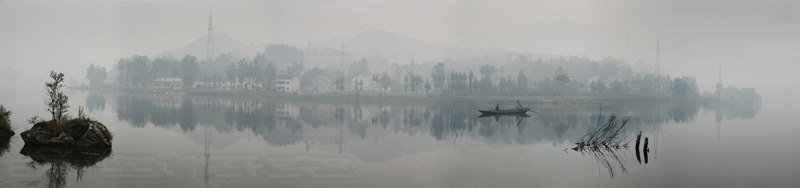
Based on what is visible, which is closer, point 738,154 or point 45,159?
point 45,159

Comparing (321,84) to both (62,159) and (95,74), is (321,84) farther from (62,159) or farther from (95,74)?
(62,159)

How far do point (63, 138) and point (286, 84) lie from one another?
5842cm

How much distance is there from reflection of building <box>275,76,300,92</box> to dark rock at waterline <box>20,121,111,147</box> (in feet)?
188

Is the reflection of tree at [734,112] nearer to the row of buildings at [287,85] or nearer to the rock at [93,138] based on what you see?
the rock at [93,138]

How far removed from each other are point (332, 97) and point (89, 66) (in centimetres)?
5465

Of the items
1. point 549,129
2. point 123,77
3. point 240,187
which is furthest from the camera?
point 123,77

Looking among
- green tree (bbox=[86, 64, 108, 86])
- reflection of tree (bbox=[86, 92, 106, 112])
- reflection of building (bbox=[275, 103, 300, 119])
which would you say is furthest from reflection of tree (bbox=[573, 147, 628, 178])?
green tree (bbox=[86, 64, 108, 86])

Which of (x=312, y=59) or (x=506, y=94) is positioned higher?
(x=312, y=59)

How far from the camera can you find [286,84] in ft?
229

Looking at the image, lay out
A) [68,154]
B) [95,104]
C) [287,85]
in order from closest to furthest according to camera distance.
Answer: [68,154], [95,104], [287,85]

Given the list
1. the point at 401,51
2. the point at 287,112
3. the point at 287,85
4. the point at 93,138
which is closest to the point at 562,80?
the point at 287,85

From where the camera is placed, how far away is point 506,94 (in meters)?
59.2

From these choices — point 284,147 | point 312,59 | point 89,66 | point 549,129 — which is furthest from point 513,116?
point 312,59

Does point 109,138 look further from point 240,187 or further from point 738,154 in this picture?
point 738,154
